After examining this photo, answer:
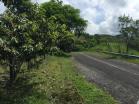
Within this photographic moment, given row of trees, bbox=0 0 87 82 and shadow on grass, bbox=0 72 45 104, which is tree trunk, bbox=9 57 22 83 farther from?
shadow on grass, bbox=0 72 45 104

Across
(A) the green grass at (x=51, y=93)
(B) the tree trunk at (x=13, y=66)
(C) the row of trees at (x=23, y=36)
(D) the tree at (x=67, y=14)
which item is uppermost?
(D) the tree at (x=67, y=14)

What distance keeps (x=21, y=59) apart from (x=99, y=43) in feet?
345

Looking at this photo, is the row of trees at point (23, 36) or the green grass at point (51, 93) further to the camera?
the row of trees at point (23, 36)

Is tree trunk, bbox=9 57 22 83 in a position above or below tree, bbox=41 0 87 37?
below

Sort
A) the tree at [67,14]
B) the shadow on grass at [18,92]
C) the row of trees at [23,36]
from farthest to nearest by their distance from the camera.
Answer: the tree at [67,14]
the row of trees at [23,36]
the shadow on grass at [18,92]

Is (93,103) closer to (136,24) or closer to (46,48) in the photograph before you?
(46,48)

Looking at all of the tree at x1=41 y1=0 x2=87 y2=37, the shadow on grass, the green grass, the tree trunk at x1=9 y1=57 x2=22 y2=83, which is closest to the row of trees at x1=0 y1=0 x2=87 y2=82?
the tree trunk at x1=9 y1=57 x2=22 y2=83

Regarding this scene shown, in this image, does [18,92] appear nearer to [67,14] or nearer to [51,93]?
[51,93]

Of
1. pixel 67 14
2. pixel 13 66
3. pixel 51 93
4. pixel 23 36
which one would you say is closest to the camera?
pixel 51 93

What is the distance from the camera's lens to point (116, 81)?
848 inches

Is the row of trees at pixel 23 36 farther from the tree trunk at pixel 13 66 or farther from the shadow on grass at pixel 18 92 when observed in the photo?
the shadow on grass at pixel 18 92

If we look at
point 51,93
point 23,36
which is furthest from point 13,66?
point 51,93

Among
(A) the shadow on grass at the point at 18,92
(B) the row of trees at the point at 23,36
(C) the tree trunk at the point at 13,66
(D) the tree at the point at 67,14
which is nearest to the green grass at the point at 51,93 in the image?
(A) the shadow on grass at the point at 18,92

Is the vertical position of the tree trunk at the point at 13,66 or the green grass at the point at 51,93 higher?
the tree trunk at the point at 13,66
